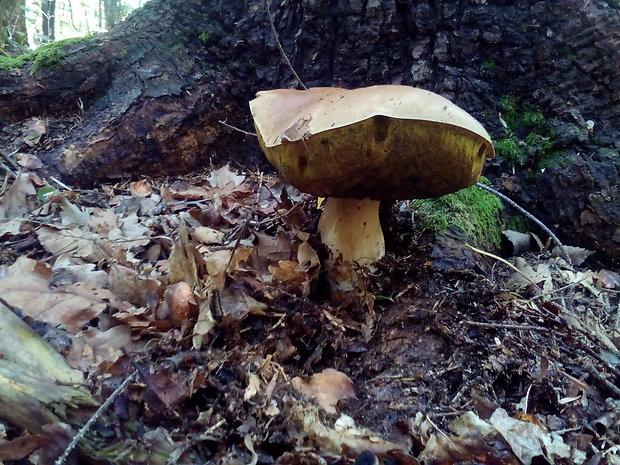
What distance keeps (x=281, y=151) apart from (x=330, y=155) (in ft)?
0.62

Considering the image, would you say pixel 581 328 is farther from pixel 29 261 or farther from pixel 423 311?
pixel 29 261

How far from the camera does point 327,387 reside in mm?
1286

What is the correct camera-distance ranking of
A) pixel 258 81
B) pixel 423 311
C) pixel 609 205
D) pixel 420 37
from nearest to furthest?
pixel 423 311, pixel 609 205, pixel 420 37, pixel 258 81

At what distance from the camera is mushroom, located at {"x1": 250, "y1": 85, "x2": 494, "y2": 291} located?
1.30 metres

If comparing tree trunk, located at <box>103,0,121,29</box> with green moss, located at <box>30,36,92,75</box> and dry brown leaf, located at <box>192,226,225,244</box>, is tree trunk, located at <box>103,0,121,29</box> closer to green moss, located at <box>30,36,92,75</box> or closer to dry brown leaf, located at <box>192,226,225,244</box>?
green moss, located at <box>30,36,92,75</box>

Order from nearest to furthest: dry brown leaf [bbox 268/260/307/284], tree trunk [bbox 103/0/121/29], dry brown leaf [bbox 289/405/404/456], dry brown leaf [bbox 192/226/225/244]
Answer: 1. dry brown leaf [bbox 289/405/404/456]
2. dry brown leaf [bbox 268/260/307/284]
3. dry brown leaf [bbox 192/226/225/244]
4. tree trunk [bbox 103/0/121/29]

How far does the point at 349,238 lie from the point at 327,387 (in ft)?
2.37

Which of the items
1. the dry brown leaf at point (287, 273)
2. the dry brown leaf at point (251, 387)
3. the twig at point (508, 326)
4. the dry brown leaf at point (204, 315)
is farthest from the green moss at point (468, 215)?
the dry brown leaf at point (251, 387)

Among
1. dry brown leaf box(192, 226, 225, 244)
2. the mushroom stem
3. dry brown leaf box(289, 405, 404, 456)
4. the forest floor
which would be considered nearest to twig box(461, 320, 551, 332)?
the forest floor

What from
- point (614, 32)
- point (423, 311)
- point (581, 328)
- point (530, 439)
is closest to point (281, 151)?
point (423, 311)

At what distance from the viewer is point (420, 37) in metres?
2.76

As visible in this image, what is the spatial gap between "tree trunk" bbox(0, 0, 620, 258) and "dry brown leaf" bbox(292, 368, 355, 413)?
6.11ft

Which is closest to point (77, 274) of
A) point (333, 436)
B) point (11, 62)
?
point (333, 436)

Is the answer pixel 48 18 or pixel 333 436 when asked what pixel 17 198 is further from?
pixel 48 18
